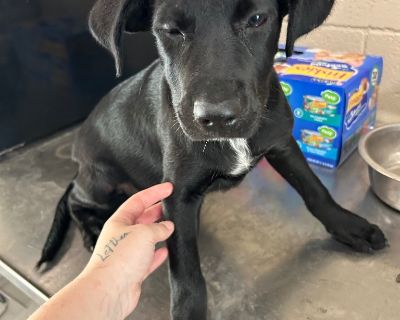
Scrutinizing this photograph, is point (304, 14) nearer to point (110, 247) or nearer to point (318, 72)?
point (318, 72)

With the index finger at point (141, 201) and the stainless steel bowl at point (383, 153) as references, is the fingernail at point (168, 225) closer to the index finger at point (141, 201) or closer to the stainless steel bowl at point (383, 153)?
the index finger at point (141, 201)

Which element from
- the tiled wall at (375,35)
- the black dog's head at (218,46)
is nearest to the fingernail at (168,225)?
the black dog's head at (218,46)

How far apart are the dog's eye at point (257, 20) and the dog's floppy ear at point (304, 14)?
0.24ft

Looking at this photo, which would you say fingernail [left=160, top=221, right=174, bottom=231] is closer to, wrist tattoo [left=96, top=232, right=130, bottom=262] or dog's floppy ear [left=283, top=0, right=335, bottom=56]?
wrist tattoo [left=96, top=232, right=130, bottom=262]

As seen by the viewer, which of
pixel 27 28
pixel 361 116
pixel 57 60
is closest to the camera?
pixel 361 116

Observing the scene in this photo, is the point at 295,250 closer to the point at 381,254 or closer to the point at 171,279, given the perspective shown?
the point at 381,254

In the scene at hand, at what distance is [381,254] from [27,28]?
1346 millimetres

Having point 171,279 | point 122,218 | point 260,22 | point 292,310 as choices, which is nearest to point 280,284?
point 292,310

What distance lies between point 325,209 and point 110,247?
0.58 metres

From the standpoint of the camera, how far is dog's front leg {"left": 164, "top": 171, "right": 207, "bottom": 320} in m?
0.96

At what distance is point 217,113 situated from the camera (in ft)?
2.39

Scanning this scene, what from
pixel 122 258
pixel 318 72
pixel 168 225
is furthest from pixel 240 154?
pixel 318 72

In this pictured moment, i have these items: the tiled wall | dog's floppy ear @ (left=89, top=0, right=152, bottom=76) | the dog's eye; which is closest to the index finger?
dog's floppy ear @ (left=89, top=0, right=152, bottom=76)

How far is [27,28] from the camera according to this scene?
5.08ft
